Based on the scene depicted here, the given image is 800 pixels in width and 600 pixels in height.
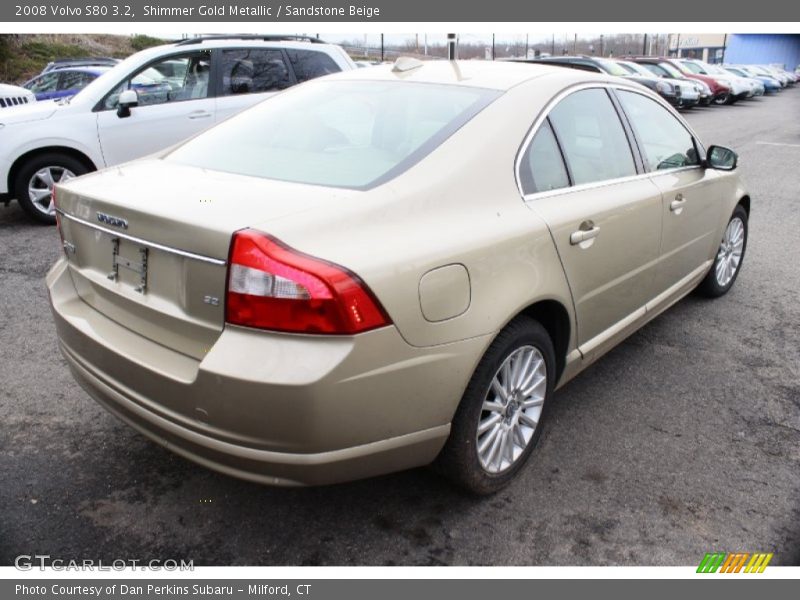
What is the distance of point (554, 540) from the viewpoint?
250 cm

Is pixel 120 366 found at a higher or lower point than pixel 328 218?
lower

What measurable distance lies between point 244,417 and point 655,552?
154 cm

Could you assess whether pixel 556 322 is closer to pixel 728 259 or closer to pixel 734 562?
pixel 734 562

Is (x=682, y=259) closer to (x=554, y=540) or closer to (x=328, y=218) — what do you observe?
(x=554, y=540)

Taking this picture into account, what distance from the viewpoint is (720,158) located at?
411cm

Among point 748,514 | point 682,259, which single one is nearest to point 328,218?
point 748,514

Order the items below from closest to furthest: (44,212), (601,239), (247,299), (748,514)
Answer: (247,299) < (748,514) < (601,239) < (44,212)

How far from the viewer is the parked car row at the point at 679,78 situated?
16273 mm

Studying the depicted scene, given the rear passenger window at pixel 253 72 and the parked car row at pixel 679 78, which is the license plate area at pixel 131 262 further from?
the parked car row at pixel 679 78

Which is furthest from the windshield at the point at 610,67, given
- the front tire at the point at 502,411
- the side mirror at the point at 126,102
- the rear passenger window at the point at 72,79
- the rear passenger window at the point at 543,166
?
the front tire at the point at 502,411

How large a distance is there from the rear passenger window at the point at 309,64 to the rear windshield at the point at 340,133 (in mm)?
4686

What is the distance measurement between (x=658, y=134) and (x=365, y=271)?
250 centimetres
